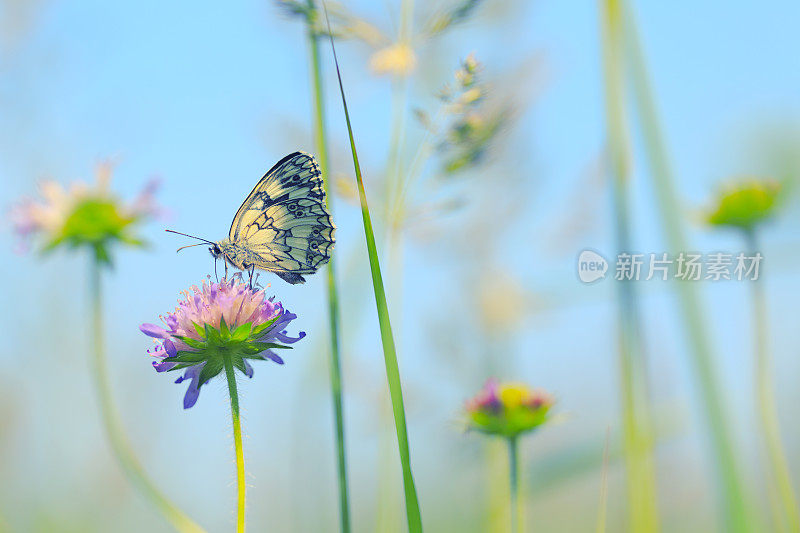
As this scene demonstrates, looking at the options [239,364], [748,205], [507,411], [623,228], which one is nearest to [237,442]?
[239,364]

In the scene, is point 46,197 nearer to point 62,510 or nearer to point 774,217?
point 62,510

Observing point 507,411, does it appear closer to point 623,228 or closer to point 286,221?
point 286,221

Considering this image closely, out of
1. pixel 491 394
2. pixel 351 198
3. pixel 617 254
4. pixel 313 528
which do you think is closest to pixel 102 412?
pixel 313 528

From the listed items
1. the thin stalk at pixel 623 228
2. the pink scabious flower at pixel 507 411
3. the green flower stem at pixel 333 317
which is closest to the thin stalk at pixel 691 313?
the thin stalk at pixel 623 228

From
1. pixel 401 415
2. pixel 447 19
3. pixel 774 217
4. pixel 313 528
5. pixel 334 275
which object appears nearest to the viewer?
pixel 401 415

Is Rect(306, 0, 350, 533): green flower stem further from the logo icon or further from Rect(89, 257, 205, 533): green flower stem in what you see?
the logo icon

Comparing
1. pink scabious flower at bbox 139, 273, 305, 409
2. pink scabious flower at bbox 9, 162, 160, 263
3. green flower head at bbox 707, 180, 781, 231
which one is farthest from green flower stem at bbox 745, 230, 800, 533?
pink scabious flower at bbox 9, 162, 160, 263
